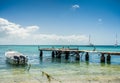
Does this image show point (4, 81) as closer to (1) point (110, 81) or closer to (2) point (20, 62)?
(1) point (110, 81)

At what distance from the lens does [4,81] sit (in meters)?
20.1

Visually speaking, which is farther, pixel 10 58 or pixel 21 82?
pixel 10 58

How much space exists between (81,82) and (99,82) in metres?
Answer: 1.68

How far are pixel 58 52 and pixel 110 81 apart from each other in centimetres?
3427

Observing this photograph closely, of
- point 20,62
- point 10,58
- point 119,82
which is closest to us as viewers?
point 119,82

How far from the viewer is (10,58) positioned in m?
39.0

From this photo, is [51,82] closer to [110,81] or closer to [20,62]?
[110,81]

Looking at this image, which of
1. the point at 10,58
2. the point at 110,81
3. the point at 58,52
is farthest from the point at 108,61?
the point at 110,81

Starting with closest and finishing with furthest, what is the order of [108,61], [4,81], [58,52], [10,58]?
[4,81], [10,58], [108,61], [58,52]

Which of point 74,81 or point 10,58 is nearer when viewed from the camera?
point 74,81

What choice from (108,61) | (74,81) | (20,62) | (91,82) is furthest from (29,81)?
(108,61)

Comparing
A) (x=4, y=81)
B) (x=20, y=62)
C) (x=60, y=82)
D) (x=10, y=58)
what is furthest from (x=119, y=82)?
(x=10, y=58)

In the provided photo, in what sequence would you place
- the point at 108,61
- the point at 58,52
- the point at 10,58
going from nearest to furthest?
the point at 10,58 < the point at 108,61 < the point at 58,52

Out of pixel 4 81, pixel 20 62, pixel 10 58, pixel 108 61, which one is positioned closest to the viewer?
pixel 4 81
